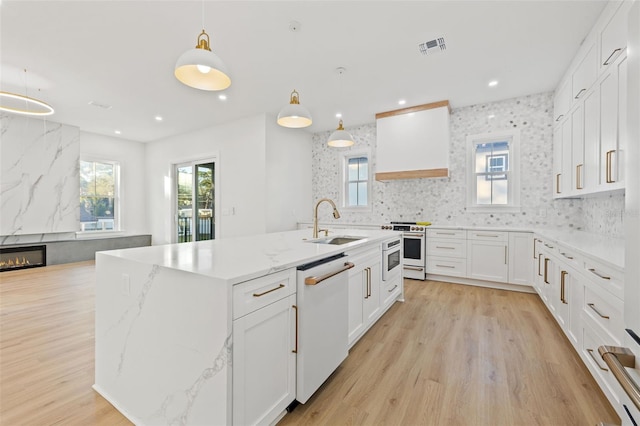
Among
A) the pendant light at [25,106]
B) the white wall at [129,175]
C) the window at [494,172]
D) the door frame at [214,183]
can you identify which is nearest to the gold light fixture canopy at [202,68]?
the pendant light at [25,106]

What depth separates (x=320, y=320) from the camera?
1.72m

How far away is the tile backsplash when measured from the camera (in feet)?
13.3

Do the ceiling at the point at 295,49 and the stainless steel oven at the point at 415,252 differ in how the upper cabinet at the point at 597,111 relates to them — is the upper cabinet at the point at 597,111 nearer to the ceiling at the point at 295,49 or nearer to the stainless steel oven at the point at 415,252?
the ceiling at the point at 295,49

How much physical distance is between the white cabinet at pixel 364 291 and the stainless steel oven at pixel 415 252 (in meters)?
2.03

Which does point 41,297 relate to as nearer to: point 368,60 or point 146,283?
point 146,283

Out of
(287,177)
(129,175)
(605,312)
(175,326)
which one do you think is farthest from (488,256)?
(129,175)

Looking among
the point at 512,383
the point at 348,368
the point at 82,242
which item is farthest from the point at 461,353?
the point at 82,242

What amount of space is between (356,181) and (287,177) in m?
1.52

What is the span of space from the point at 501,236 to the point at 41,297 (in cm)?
648

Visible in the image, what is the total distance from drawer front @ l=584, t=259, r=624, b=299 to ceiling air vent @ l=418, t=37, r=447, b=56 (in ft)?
8.06

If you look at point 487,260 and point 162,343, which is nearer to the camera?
point 162,343

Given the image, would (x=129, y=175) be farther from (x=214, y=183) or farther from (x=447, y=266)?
(x=447, y=266)

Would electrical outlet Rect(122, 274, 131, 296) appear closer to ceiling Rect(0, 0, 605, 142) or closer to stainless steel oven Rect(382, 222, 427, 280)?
ceiling Rect(0, 0, 605, 142)

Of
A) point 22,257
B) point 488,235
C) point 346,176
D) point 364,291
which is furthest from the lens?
point 346,176
